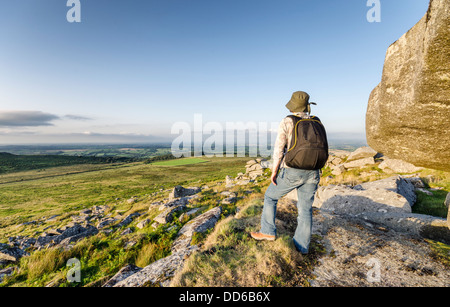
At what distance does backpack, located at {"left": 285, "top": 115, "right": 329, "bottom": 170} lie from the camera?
3541 millimetres

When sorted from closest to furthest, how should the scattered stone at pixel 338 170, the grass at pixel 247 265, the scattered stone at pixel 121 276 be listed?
the grass at pixel 247 265, the scattered stone at pixel 121 276, the scattered stone at pixel 338 170

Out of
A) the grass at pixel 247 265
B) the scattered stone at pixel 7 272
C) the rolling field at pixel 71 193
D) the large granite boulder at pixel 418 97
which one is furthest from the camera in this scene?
the rolling field at pixel 71 193

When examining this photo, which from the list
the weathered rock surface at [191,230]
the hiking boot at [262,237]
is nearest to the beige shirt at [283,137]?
the hiking boot at [262,237]

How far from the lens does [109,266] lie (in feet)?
20.2

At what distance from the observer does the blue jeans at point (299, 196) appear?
12.6 ft

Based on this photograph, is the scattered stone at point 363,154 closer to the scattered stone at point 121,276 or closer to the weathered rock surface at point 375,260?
the weathered rock surface at point 375,260

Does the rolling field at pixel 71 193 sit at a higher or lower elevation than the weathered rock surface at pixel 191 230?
lower

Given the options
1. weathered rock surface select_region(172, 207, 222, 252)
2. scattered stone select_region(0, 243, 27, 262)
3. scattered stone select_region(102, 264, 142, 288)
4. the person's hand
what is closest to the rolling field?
scattered stone select_region(0, 243, 27, 262)

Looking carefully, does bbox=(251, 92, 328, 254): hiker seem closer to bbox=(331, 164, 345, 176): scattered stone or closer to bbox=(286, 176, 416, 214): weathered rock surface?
bbox=(286, 176, 416, 214): weathered rock surface

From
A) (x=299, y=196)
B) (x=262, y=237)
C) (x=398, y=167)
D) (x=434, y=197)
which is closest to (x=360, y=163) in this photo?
(x=398, y=167)

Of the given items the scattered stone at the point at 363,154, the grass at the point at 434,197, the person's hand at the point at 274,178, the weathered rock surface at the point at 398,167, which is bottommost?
the grass at the point at 434,197

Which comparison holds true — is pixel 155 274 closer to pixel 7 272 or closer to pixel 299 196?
pixel 299 196
